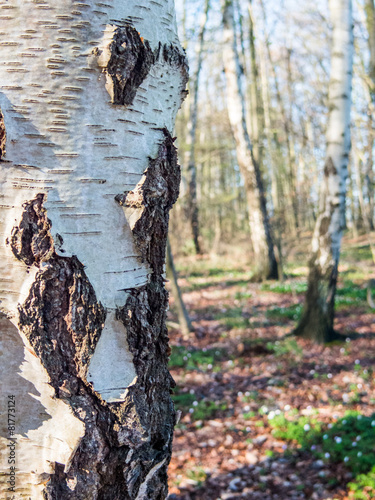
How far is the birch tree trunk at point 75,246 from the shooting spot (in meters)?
1.05

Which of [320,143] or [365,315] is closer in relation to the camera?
[365,315]

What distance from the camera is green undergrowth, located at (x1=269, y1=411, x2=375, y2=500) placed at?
313 cm

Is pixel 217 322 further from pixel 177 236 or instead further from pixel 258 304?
pixel 177 236

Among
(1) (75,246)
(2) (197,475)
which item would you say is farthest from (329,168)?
(1) (75,246)

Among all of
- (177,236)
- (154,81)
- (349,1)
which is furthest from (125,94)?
(177,236)

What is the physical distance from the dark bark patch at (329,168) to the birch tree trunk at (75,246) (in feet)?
16.6

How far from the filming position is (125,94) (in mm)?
1121

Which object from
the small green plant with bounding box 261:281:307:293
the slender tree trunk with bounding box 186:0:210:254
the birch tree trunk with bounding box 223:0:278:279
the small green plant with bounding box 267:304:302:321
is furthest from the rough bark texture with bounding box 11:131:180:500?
the slender tree trunk with bounding box 186:0:210:254

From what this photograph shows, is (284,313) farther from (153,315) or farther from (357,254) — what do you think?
(357,254)

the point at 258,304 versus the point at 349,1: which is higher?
the point at 349,1

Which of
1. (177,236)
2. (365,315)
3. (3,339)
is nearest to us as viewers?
(3,339)

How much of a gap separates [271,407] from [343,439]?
974 mm

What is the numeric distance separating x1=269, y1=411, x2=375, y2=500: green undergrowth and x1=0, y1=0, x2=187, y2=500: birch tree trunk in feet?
8.68

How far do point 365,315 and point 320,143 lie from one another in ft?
45.5
